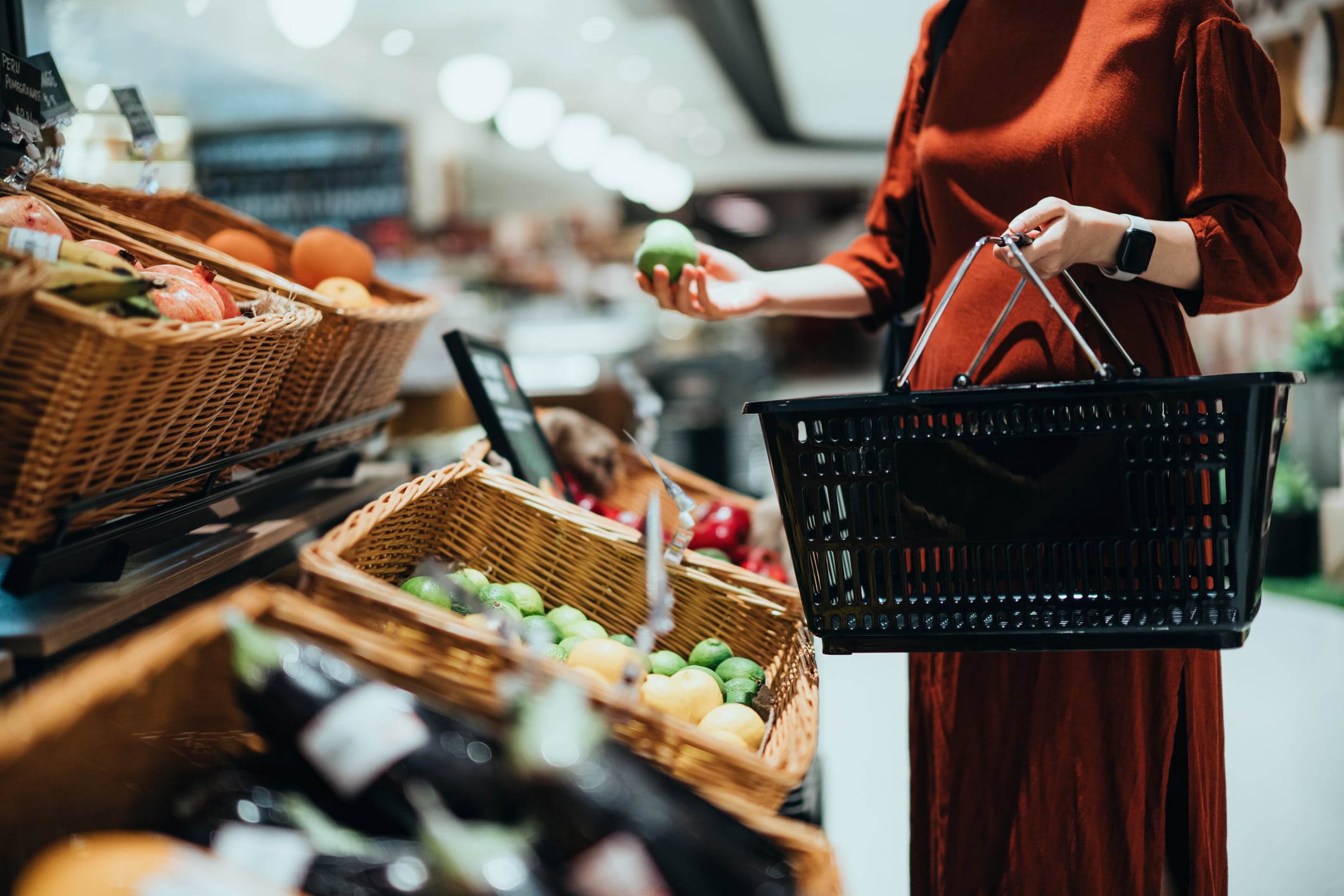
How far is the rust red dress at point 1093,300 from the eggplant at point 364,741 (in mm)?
815

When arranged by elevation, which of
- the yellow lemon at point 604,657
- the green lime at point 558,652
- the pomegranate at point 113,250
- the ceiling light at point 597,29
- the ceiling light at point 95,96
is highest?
the ceiling light at point 597,29

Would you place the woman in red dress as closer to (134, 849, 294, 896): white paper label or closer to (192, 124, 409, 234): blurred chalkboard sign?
(134, 849, 294, 896): white paper label

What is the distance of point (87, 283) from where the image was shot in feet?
2.99

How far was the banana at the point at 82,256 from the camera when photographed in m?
0.96

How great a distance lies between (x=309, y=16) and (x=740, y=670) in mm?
3812

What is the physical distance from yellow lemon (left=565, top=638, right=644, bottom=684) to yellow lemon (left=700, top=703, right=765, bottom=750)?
0.10 meters

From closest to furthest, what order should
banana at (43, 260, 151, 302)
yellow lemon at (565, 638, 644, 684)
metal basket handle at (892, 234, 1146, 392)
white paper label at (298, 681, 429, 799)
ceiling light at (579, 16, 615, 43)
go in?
white paper label at (298, 681, 429, 799)
banana at (43, 260, 151, 302)
metal basket handle at (892, 234, 1146, 392)
yellow lemon at (565, 638, 644, 684)
ceiling light at (579, 16, 615, 43)

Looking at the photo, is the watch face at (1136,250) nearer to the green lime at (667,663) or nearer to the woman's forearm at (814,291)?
the woman's forearm at (814,291)

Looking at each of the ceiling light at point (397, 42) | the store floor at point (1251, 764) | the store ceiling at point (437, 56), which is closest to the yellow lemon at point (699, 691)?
the store floor at point (1251, 764)

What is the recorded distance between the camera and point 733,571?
53.1 inches

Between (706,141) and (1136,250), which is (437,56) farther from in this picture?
(1136,250)

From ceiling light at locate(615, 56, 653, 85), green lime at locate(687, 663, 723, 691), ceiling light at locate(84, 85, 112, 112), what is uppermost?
ceiling light at locate(615, 56, 653, 85)

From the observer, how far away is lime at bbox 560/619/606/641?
127cm

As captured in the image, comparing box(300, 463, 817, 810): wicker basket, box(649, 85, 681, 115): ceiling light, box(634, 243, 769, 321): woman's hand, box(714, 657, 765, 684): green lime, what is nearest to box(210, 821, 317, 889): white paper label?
box(300, 463, 817, 810): wicker basket
